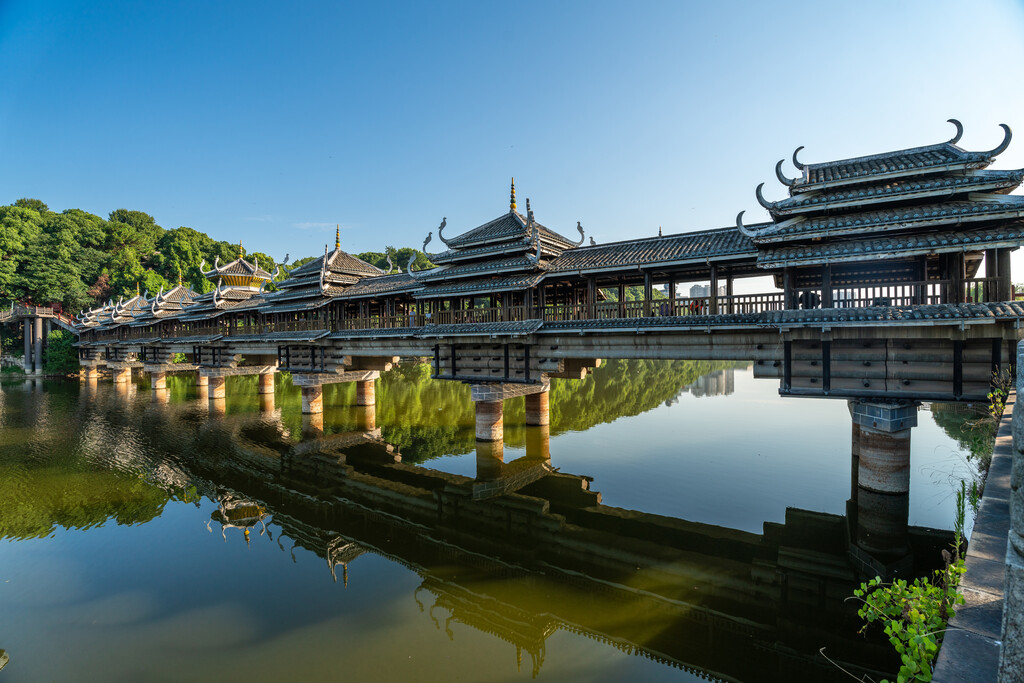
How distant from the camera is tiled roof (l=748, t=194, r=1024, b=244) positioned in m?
10.3

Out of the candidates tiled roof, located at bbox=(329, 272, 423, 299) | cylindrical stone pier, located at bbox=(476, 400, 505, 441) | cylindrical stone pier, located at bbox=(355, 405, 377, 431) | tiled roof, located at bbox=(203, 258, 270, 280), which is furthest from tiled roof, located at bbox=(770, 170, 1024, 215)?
tiled roof, located at bbox=(203, 258, 270, 280)

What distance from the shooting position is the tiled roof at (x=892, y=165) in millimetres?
11016

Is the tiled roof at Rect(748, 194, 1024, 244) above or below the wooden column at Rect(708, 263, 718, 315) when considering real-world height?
above

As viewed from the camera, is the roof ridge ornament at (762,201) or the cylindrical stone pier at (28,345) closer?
the roof ridge ornament at (762,201)

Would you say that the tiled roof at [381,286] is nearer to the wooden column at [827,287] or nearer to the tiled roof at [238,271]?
the wooden column at [827,287]

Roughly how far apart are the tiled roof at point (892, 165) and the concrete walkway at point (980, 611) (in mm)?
9209

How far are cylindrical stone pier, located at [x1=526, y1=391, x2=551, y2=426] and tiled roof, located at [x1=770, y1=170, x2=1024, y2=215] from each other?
42.6 ft

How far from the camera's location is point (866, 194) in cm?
1191

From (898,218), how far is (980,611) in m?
10.5

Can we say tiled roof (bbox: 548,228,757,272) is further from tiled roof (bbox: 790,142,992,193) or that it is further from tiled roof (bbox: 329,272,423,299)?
tiled roof (bbox: 329,272,423,299)

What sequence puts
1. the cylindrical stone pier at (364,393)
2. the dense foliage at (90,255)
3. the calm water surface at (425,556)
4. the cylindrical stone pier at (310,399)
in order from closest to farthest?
the calm water surface at (425,556)
the cylindrical stone pier at (310,399)
the cylindrical stone pier at (364,393)
the dense foliage at (90,255)

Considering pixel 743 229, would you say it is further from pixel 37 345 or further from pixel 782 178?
pixel 37 345

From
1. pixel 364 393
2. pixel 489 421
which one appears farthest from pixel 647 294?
pixel 364 393

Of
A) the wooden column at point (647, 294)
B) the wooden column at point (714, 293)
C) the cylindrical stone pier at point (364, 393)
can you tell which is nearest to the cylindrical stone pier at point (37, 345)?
the cylindrical stone pier at point (364, 393)
